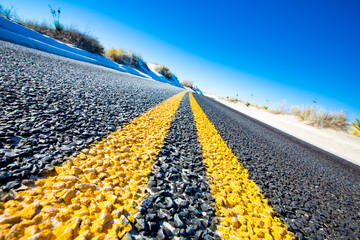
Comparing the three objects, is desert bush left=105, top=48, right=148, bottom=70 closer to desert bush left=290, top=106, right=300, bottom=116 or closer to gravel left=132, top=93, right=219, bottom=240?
desert bush left=290, top=106, right=300, bottom=116

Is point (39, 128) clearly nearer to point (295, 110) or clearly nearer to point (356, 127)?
point (356, 127)

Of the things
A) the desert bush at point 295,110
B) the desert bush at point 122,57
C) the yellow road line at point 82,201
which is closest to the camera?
the yellow road line at point 82,201

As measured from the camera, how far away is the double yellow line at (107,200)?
452 mm

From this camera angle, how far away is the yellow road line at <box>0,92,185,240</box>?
1.43 feet

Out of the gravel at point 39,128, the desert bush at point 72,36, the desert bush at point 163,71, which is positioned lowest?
the gravel at point 39,128

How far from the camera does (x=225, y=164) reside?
49.3 inches

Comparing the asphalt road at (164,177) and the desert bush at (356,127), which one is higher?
the desert bush at (356,127)

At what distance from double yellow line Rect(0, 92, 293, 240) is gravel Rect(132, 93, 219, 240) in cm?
4

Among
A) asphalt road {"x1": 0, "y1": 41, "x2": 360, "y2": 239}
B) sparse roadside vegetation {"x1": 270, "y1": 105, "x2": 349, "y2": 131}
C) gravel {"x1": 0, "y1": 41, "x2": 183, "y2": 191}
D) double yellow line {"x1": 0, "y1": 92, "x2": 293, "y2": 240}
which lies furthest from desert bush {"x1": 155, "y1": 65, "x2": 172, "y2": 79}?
double yellow line {"x1": 0, "y1": 92, "x2": 293, "y2": 240}

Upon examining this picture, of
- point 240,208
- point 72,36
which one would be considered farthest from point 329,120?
point 72,36

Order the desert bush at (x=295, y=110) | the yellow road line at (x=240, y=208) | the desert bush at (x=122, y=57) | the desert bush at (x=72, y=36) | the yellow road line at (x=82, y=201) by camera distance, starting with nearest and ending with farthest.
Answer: the yellow road line at (x=82, y=201)
the yellow road line at (x=240, y=208)
the desert bush at (x=295, y=110)
the desert bush at (x=72, y=36)
the desert bush at (x=122, y=57)

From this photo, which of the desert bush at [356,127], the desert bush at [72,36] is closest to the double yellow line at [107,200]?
the desert bush at [356,127]

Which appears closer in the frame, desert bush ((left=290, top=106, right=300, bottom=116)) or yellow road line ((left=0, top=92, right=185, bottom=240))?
yellow road line ((left=0, top=92, right=185, bottom=240))

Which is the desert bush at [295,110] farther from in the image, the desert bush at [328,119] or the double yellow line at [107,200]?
the double yellow line at [107,200]
